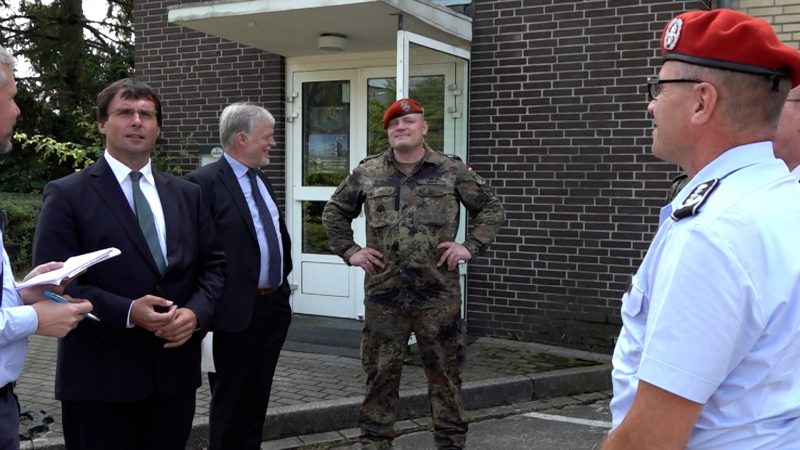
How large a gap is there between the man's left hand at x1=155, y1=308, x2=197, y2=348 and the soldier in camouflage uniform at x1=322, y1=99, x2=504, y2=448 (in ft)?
4.85

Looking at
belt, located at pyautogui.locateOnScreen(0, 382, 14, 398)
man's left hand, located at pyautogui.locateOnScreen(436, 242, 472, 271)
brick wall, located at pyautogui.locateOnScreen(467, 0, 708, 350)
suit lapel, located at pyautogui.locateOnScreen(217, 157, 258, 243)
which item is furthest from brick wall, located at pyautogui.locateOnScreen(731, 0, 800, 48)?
belt, located at pyautogui.locateOnScreen(0, 382, 14, 398)

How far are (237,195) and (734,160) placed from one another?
2.82 meters

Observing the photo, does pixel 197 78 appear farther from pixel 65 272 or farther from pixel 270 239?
pixel 65 272

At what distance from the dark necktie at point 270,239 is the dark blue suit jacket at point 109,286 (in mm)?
916

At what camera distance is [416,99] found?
20.7 feet

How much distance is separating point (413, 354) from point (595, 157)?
2.37 meters

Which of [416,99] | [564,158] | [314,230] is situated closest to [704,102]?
[416,99]

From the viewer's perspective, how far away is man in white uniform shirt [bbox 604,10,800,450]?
1.23 meters

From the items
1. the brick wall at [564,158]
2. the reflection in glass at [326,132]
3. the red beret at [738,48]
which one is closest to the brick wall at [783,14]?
the brick wall at [564,158]

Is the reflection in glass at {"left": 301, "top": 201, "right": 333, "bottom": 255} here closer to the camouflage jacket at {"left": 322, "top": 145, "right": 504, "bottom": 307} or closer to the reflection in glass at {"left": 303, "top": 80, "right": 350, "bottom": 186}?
the reflection in glass at {"left": 303, "top": 80, "right": 350, "bottom": 186}

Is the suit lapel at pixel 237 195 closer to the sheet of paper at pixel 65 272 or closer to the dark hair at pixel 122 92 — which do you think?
the dark hair at pixel 122 92

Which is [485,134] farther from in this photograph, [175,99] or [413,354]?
[175,99]

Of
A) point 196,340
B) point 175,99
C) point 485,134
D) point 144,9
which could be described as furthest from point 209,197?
point 144,9

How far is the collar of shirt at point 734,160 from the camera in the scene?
4.49ft
